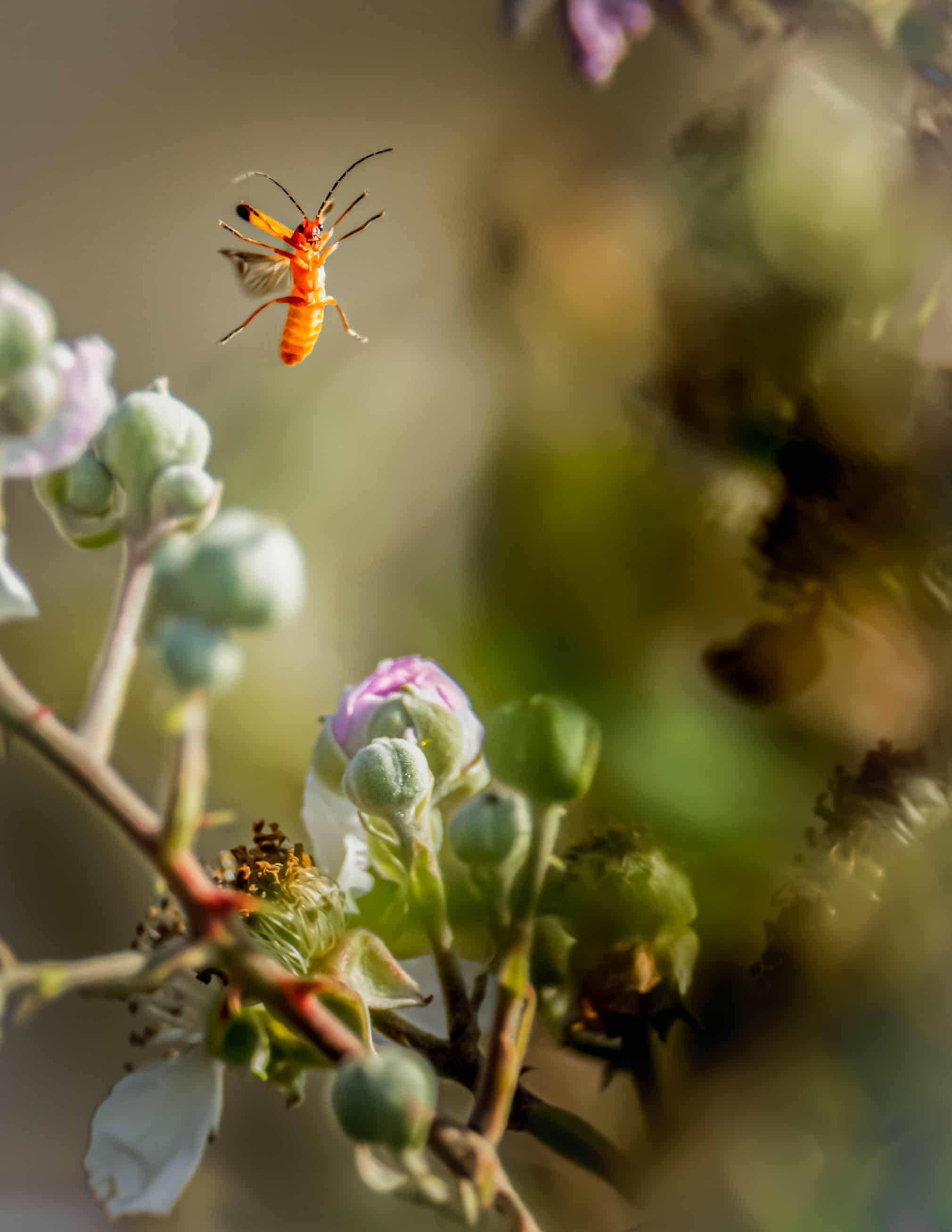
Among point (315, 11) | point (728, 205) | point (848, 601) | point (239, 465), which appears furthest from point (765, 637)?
point (315, 11)

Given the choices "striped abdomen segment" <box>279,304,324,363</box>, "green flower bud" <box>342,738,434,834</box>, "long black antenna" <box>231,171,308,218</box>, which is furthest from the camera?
"long black antenna" <box>231,171,308,218</box>

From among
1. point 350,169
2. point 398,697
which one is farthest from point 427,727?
point 350,169

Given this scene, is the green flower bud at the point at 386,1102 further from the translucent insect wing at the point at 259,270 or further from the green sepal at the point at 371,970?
the translucent insect wing at the point at 259,270

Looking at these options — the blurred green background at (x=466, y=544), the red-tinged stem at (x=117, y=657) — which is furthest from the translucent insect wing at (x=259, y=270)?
the red-tinged stem at (x=117, y=657)

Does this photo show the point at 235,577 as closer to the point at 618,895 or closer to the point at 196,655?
the point at 196,655

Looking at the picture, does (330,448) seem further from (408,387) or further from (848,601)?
A: (848,601)

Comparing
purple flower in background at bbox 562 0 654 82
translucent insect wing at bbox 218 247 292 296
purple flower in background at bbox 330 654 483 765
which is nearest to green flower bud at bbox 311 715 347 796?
purple flower in background at bbox 330 654 483 765

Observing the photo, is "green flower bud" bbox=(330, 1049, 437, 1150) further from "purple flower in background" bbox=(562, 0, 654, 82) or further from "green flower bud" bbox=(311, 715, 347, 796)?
"purple flower in background" bbox=(562, 0, 654, 82)
